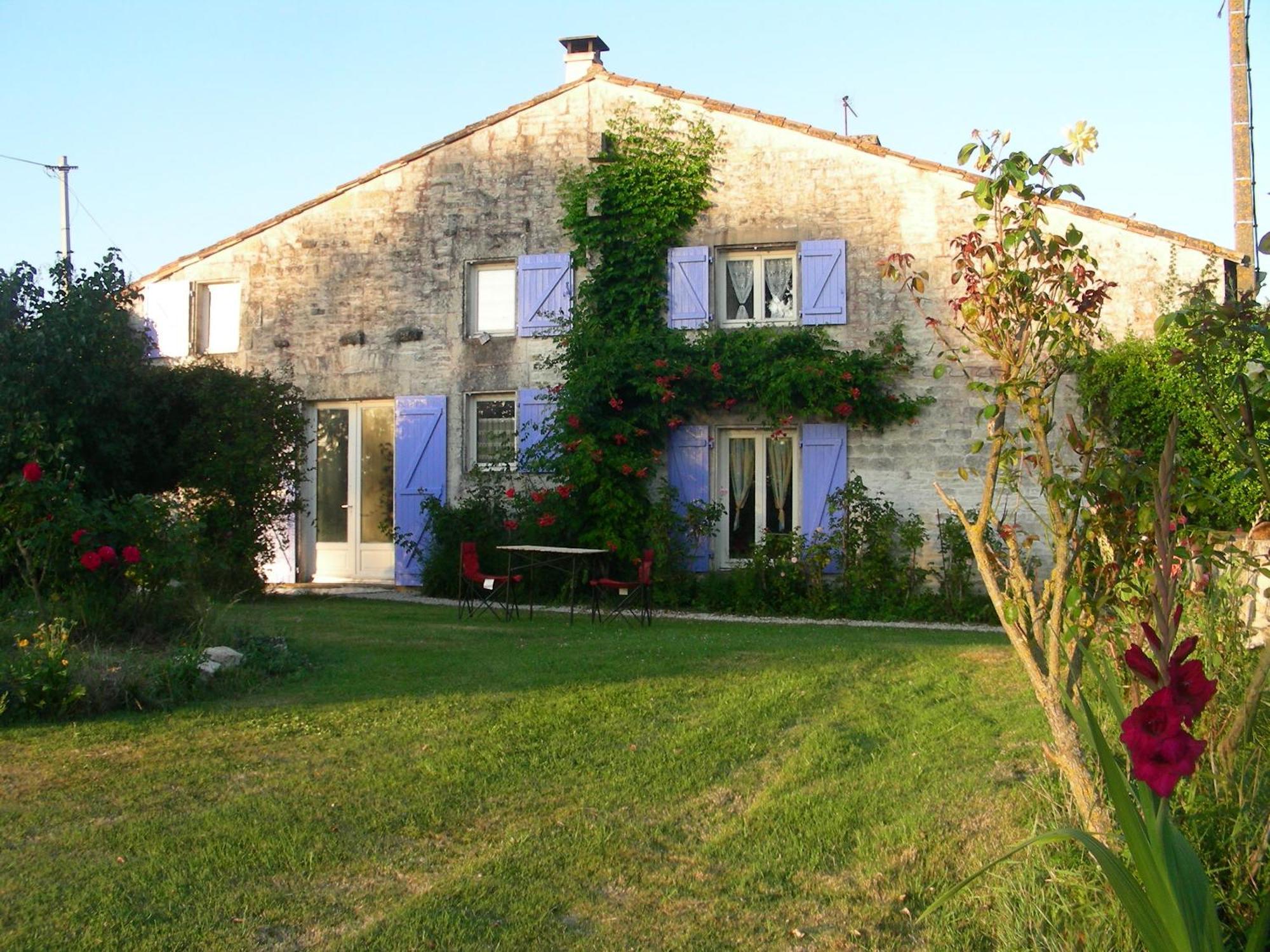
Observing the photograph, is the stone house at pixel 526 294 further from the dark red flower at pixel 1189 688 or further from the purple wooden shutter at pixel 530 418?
the dark red flower at pixel 1189 688

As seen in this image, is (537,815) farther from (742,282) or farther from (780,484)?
(742,282)

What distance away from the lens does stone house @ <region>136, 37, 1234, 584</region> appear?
12695 mm

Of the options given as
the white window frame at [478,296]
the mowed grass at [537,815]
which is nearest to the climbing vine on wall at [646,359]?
the white window frame at [478,296]

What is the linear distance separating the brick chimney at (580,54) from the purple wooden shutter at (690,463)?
4.85 meters

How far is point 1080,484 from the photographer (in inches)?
133

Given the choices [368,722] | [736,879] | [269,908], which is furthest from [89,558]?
[736,879]

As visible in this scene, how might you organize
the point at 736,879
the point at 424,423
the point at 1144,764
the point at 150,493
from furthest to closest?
the point at 424,423 → the point at 150,493 → the point at 736,879 → the point at 1144,764

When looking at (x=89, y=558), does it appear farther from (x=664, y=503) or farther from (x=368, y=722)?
(x=664, y=503)

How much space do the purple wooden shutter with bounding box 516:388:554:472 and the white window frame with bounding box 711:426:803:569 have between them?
6.47 ft

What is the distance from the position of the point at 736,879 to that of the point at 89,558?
4744 millimetres

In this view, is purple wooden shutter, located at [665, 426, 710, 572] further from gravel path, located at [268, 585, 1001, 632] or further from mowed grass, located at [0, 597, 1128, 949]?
mowed grass, located at [0, 597, 1128, 949]

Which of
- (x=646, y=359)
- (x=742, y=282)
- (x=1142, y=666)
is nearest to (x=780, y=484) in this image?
(x=646, y=359)

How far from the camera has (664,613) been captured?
11938 mm

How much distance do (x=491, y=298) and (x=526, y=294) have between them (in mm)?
578
